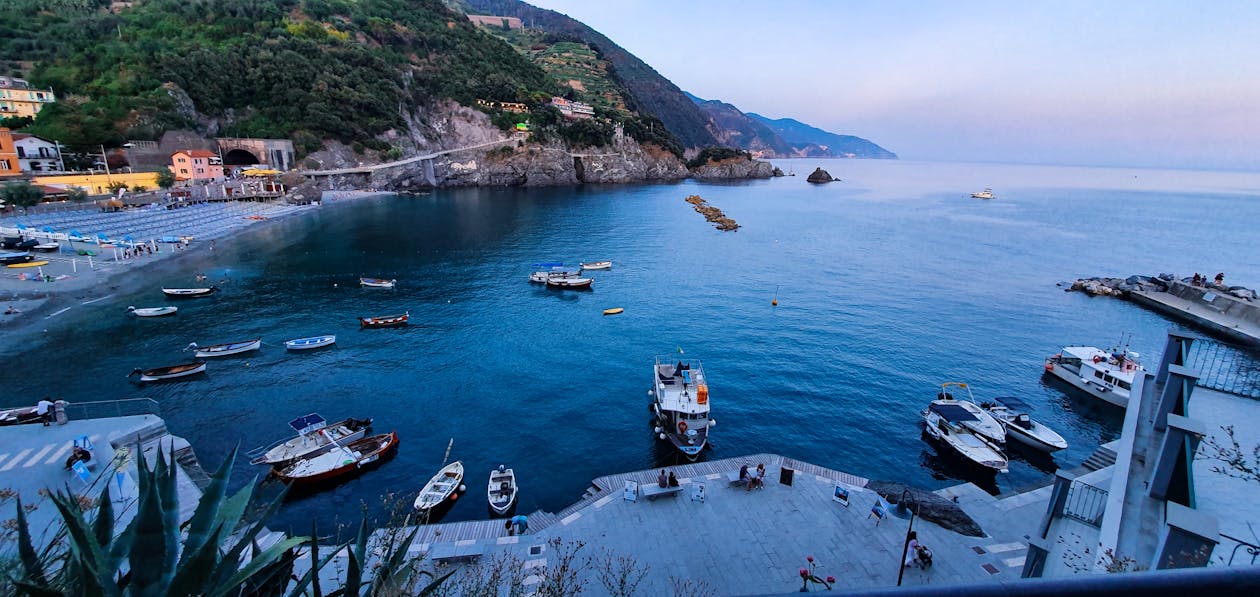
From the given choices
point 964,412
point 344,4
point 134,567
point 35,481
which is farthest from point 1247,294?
point 344,4

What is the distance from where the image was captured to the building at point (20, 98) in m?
74.8

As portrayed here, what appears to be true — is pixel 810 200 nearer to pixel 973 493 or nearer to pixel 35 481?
pixel 973 493

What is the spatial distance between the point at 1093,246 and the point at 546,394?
8617 cm

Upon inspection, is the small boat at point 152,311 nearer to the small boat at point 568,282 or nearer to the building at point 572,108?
the small boat at point 568,282

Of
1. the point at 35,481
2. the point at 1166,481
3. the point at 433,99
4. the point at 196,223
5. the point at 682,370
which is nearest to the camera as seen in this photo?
the point at 1166,481

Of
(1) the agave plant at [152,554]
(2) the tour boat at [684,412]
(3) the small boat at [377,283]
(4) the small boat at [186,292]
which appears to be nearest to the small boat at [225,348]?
(4) the small boat at [186,292]

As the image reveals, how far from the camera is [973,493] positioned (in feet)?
66.1

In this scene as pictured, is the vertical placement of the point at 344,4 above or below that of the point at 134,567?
above

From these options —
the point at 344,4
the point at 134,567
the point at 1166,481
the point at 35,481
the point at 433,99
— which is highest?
the point at 344,4

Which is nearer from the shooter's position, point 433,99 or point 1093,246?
point 1093,246

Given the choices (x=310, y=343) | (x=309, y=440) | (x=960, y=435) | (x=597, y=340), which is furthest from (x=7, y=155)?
(x=960, y=435)

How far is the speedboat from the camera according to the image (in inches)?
1037

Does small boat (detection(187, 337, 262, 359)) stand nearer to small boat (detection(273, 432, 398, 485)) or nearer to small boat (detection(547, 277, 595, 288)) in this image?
small boat (detection(273, 432, 398, 485))

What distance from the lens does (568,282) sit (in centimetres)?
5128
